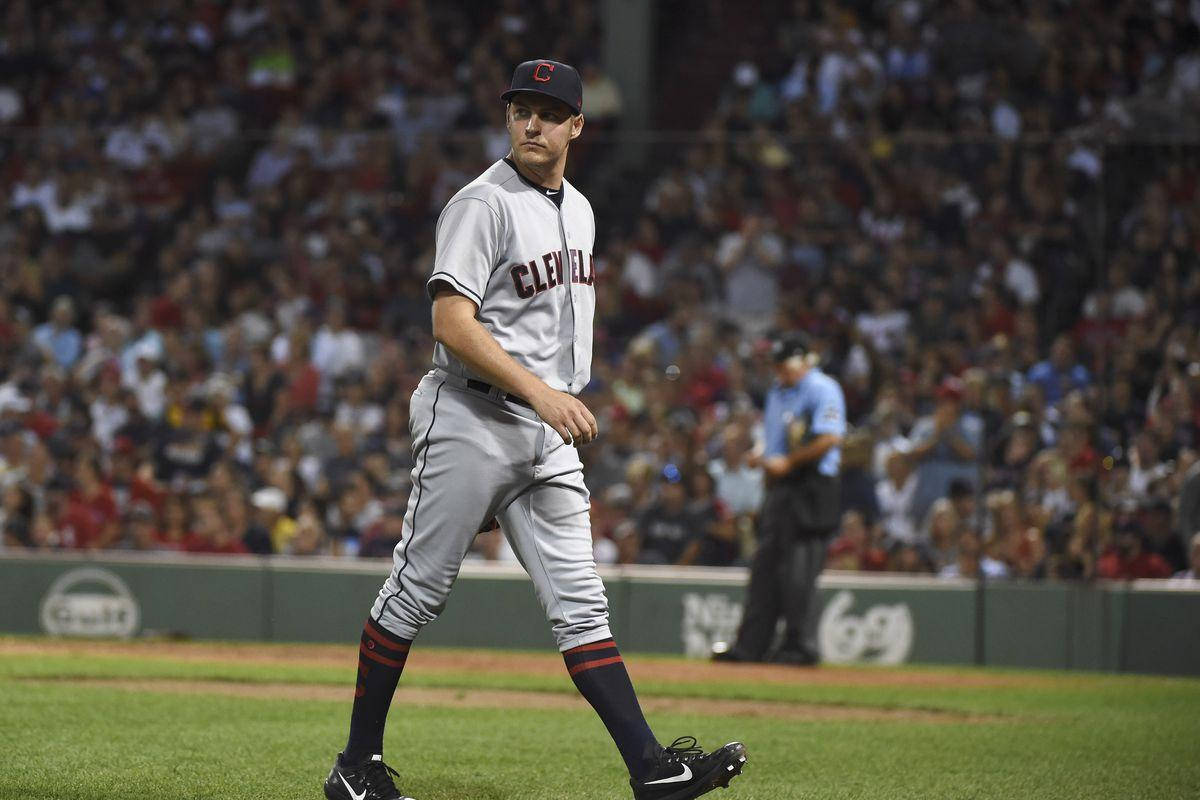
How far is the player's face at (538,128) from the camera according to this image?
432 cm

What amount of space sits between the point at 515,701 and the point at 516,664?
189 cm

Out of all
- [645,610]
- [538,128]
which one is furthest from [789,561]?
[538,128]

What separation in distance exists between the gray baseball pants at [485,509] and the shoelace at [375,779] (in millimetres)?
358

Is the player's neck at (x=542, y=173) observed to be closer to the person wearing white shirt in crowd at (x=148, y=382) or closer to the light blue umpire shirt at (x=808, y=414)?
the light blue umpire shirt at (x=808, y=414)

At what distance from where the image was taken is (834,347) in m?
12.1

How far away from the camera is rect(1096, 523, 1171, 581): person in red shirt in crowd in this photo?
982cm

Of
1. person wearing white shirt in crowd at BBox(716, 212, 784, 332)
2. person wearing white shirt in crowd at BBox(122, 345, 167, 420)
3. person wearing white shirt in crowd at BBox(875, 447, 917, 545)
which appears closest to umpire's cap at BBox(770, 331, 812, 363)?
person wearing white shirt in crowd at BBox(875, 447, 917, 545)

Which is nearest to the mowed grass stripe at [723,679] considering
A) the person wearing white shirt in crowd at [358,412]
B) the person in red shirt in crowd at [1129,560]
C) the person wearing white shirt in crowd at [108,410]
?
the person in red shirt in crowd at [1129,560]

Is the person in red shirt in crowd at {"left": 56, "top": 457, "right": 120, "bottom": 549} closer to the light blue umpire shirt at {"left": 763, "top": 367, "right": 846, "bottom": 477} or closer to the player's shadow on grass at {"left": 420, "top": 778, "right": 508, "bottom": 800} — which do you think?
the light blue umpire shirt at {"left": 763, "top": 367, "right": 846, "bottom": 477}

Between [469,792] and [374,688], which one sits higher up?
[374,688]

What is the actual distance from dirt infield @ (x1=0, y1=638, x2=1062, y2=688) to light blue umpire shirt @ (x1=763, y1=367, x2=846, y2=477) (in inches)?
45.4

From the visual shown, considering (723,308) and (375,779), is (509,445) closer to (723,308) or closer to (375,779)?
(375,779)

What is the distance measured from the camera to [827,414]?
868cm

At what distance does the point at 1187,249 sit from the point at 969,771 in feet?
18.7
